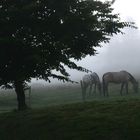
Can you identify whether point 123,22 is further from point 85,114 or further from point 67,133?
point 67,133

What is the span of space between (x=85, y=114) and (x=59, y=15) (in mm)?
4344

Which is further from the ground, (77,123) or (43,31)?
(43,31)

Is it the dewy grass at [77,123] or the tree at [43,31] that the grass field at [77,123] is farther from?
the tree at [43,31]

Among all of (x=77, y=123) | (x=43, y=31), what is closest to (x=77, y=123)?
(x=77, y=123)

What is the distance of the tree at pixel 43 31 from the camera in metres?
22.9

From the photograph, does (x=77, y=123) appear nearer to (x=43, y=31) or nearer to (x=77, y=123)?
(x=77, y=123)

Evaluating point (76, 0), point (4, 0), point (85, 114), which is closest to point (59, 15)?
point (76, 0)

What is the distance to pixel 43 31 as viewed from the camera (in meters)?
23.5

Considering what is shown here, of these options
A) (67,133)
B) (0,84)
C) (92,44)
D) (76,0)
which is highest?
(76,0)

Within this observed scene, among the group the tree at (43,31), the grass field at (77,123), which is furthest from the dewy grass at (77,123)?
the tree at (43,31)

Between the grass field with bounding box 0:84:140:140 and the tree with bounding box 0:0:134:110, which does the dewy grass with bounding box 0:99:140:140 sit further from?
the tree with bounding box 0:0:134:110

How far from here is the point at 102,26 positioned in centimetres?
2403

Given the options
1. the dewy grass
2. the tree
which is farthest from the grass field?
the tree

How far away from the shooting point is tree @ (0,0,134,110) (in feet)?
75.2
